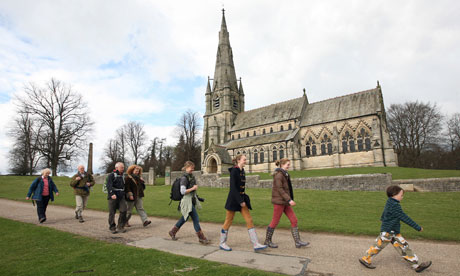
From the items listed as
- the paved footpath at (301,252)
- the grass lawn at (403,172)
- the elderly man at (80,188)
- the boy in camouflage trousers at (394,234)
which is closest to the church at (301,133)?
the grass lawn at (403,172)

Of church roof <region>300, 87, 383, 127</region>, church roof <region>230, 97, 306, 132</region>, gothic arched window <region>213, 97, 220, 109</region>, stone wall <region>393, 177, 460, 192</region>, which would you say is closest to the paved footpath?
stone wall <region>393, 177, 460, 192</region>

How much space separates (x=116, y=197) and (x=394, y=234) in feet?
23.0

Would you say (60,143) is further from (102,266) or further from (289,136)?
(102,266)

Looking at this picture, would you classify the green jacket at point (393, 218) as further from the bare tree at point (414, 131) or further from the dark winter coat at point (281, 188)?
the bare tree at point (414, 131)

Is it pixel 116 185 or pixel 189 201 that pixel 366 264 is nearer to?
pixel 189 201

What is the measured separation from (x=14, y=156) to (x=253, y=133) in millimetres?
41118

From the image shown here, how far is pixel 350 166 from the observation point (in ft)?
104

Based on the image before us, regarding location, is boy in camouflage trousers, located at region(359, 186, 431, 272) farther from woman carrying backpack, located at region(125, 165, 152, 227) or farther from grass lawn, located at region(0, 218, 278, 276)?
woman carrying backpack, located at region(125, 165, 152, 227)

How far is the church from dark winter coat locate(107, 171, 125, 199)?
89.8ft

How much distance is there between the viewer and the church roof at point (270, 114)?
40.1m

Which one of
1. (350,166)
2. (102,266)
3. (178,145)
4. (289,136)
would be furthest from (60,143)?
(350,166)

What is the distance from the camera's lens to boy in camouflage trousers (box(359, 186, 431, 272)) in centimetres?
427

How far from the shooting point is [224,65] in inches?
1970

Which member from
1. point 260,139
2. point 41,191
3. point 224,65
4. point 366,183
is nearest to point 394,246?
point 41,191
